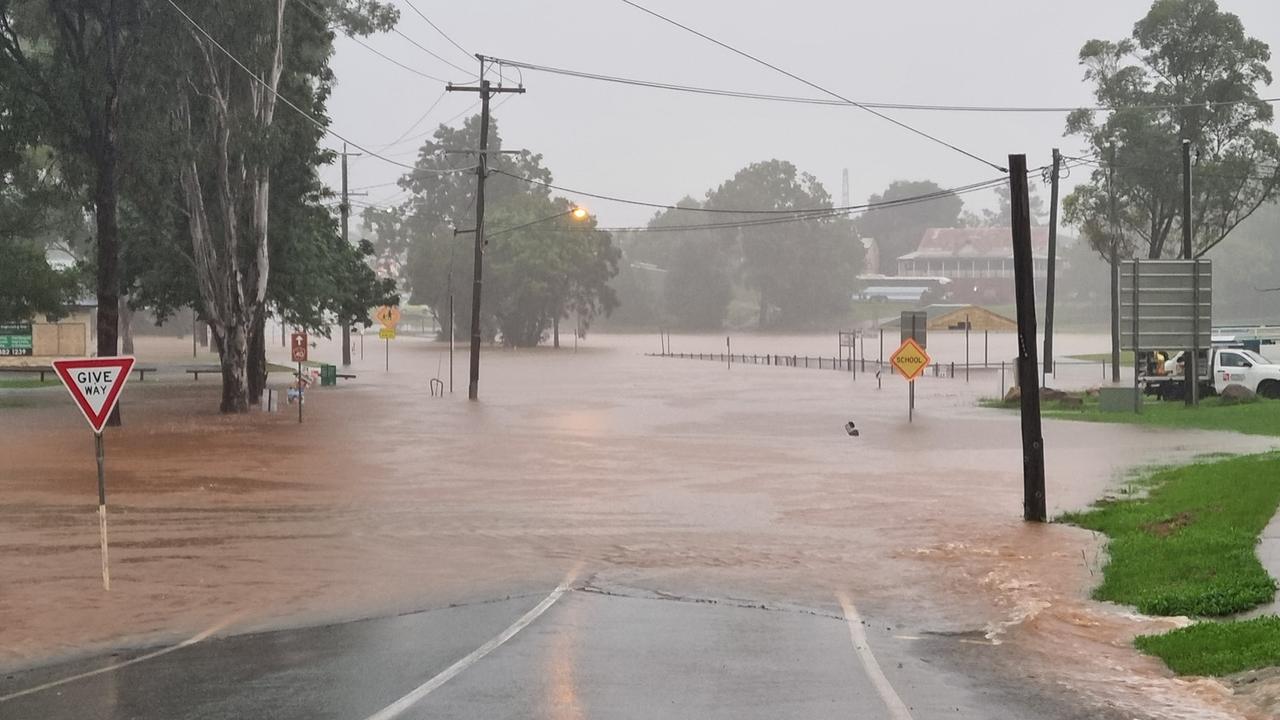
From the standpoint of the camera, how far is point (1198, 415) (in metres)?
34.5

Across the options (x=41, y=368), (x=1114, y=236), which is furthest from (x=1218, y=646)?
(x=41, y=368)

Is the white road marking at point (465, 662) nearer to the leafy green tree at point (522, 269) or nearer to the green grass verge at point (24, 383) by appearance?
the green grass verge at point (24, 383)

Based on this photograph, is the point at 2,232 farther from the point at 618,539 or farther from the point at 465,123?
the point at 465,123

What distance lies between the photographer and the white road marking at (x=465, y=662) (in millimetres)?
8570

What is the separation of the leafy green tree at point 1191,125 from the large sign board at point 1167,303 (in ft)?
78.8

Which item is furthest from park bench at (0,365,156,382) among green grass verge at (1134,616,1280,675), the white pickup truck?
green grass verge at (1134,616,1280,675)

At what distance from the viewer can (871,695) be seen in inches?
356

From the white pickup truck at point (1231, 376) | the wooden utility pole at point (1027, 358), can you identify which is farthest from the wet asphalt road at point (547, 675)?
the white pickup truck at point (1231, 376)

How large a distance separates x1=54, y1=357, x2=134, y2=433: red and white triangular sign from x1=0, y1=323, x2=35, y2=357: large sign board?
59738 mm

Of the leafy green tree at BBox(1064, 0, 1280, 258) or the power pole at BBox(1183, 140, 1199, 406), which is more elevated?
the leafy green tree at BBox(1064, 0, 1280, 258)

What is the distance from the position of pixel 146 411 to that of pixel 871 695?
35.4 metres

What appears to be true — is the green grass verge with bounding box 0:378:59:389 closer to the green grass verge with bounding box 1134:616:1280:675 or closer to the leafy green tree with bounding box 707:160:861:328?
the green grass verge with bounding box 1134:616:1280:675

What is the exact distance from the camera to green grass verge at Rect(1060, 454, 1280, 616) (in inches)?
475

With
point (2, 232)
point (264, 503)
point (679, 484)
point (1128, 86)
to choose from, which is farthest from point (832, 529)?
point (1128, 86)
